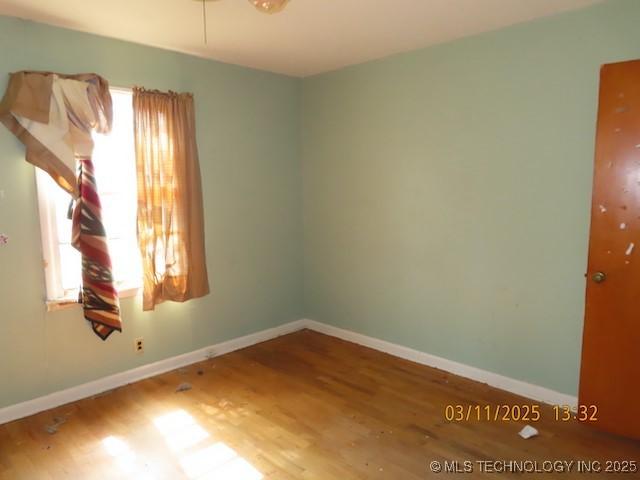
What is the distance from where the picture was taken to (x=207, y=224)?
3.51 meters

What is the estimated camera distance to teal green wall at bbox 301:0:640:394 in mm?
2564

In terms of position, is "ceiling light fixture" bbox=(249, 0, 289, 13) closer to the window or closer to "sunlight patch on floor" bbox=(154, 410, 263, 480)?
the window

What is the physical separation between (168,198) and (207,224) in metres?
0.45

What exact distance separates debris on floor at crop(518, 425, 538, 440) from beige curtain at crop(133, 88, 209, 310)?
7.92 ft

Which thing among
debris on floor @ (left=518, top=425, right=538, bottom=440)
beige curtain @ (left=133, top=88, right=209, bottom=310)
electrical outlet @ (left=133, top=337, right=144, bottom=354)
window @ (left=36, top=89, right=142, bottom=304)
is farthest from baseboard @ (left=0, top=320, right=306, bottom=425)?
debris on floor @ (left=518, top=425, right=538, bottom=440)

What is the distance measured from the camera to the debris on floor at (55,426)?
2.54m

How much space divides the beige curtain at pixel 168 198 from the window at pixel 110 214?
0.11m

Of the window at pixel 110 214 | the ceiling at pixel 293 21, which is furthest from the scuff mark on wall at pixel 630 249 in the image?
the window at pixel 110 214

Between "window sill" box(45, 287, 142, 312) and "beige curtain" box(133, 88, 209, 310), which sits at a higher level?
"beige curtain" box(133, 88, 209, 310)

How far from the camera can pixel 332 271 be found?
4.08 metres

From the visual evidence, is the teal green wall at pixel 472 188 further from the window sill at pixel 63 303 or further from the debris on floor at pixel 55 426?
the debris on floor at pixel 55 426

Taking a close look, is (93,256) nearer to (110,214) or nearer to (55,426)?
(110,214)

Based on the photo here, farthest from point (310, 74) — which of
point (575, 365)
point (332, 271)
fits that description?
point (575, 365)

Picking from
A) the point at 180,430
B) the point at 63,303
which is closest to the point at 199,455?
the point at 180,430
